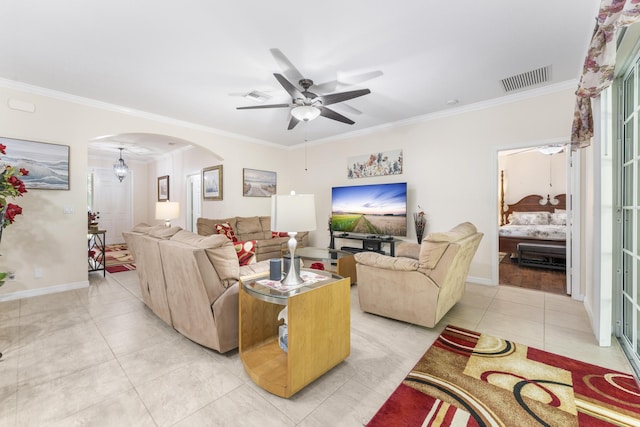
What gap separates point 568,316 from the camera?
285cm

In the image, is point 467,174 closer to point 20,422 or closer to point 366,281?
point 366,281

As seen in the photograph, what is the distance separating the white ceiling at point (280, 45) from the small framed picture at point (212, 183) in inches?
83.6

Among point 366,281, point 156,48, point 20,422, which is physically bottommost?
point 20,422

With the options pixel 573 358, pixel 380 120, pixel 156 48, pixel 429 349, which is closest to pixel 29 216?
pixel 156 48

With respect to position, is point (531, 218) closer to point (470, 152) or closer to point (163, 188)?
point (470, 152)

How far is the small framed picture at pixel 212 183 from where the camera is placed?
586 cm

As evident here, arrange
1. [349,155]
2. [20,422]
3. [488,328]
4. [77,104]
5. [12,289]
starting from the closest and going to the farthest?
[20,422]
[488,328]
[12,289]
[77,104]
[349,155]

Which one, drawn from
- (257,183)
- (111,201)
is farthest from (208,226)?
(111,201)

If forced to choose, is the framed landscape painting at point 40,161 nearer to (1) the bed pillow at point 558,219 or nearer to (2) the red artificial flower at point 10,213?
(2) the red artificial flower at point 10,213

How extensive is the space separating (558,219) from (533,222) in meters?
0.45

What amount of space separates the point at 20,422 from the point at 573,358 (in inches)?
142

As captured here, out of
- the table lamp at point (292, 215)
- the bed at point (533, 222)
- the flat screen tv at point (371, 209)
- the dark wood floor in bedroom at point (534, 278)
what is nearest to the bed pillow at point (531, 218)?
the bed at point (533, 222)

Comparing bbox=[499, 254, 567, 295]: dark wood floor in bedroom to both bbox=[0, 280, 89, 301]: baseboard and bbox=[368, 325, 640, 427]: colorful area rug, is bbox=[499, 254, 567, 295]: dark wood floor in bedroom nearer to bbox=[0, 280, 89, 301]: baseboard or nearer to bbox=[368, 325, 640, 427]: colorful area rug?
bbox=[368, 325, 640, 427]: colorful area rug

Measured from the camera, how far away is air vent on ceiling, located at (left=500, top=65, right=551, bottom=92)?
10.2 feet
